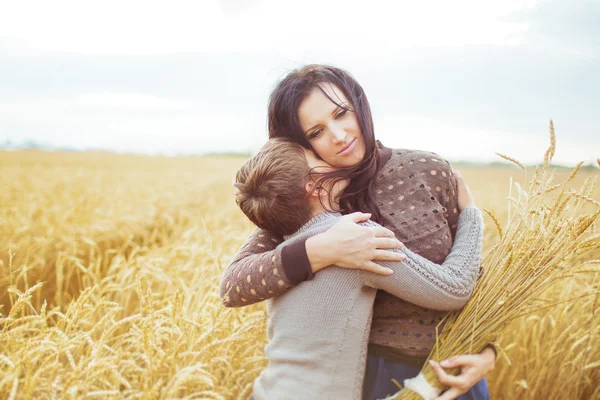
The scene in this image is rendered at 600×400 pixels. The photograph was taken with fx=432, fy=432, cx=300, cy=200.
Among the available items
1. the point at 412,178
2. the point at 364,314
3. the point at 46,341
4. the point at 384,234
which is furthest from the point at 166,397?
the point at 412,178

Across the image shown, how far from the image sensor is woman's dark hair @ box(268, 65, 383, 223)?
5.05ft

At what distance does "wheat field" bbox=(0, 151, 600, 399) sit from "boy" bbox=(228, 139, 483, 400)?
26 cm

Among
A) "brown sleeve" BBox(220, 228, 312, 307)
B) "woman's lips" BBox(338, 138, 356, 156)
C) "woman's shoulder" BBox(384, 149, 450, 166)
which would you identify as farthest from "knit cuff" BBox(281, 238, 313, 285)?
"woman's shoulder" BBox(384, 149, 450, 166)

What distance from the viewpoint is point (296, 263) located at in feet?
4.17

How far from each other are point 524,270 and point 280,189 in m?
0.87

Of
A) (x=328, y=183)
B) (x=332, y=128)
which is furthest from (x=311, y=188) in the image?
(x=332, y=128)

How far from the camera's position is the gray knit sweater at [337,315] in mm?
1251

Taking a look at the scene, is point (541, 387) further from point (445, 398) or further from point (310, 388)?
point (310, 388)

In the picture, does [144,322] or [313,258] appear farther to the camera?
[144,322]

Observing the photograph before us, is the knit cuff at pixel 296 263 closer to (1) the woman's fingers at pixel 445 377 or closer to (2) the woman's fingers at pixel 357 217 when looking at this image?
(2) the woman's fingers at pixel 357 217

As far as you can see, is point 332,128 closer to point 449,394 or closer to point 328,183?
point 328,183

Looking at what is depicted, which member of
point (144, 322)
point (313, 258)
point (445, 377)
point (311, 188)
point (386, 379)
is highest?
point (311, 188)

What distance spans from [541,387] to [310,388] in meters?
1.70

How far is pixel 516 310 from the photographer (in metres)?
1.45
